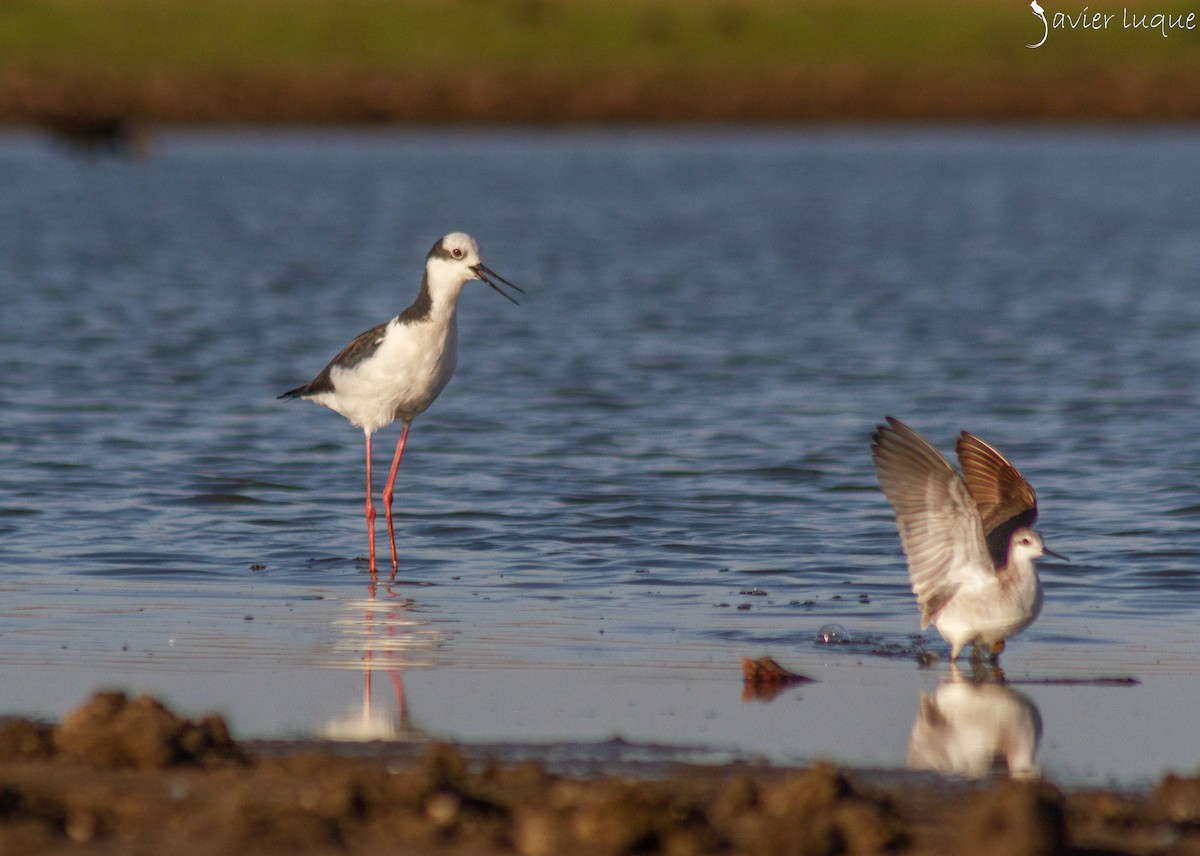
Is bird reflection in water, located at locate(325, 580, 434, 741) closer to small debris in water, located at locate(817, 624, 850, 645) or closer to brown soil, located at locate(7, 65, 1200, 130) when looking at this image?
small debris in water, located at locate(817, 624, 850, 645)

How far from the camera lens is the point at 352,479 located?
12625 mm

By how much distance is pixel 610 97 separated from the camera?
5541cm

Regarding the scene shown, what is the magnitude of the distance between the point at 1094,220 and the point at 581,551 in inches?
924

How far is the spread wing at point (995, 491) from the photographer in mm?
8594

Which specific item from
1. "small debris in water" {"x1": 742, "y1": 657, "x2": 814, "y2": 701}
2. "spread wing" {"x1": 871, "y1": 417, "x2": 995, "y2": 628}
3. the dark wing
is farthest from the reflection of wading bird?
the dark wing

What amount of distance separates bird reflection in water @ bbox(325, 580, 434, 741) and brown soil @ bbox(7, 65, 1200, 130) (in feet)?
153

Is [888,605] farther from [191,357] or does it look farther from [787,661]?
[191,357]

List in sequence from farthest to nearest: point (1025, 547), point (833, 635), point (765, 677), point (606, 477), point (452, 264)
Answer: point (606, 477), point (452, 264), point (833, 635), point (1025, 547), point (765, 677)

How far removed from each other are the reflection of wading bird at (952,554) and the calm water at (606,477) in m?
0.21

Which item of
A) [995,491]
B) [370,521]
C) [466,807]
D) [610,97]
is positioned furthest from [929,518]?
[610,97]

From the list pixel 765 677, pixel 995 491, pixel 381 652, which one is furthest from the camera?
pixel 995 491

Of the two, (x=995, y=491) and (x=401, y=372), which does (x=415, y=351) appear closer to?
(x=401, y=372)

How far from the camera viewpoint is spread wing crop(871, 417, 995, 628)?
785 cm

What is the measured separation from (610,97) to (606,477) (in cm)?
4400
